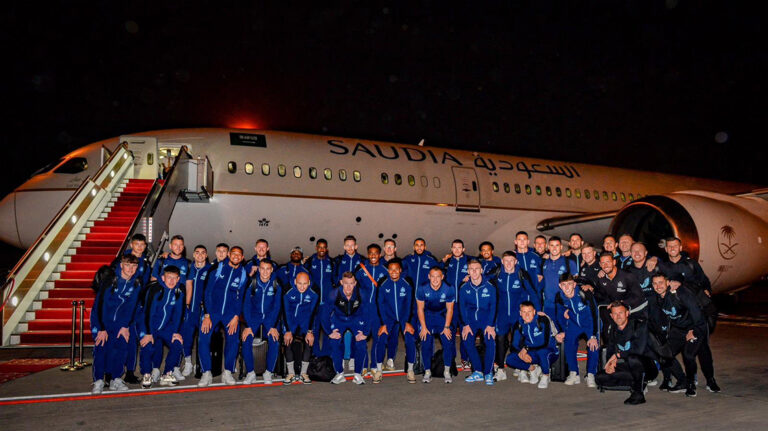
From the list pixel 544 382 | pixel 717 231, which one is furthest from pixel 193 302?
pixel 717 231

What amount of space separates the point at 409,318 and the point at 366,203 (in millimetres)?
5545

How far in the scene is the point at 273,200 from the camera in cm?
1179

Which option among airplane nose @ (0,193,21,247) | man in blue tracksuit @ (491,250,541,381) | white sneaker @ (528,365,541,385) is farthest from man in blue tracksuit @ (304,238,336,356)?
airplane nose @ (0,193,21,247)

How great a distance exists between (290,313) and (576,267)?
370 centimetres

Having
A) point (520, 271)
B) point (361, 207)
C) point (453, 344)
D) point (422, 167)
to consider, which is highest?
point (422, 167)

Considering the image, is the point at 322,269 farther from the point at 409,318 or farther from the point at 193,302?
the point at 193,302

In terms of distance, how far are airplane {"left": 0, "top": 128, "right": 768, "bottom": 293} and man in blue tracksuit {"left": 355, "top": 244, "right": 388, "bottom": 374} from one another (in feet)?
13.2

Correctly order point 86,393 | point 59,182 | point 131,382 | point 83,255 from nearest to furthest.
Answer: point 86,393, point 131,382, point 83,255, point 59,182

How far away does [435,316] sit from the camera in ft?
24.6

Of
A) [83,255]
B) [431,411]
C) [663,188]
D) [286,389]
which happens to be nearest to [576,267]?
[431,411]

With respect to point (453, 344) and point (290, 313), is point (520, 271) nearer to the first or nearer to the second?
point (453, 344)

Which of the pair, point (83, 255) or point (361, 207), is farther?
point (361, 207)

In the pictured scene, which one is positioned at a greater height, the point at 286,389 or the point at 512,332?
the point at 512,332

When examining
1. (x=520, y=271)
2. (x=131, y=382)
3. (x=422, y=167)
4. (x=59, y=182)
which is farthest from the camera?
(x=422, y=167)
